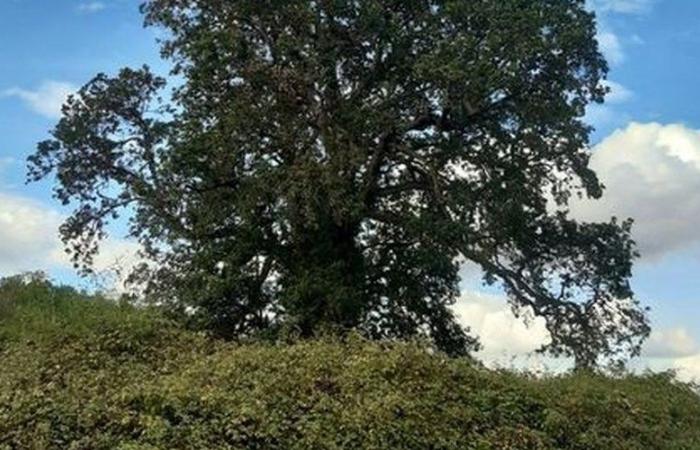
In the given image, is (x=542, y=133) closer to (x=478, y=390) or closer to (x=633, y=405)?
(x=633, y=405)

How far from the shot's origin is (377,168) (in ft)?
70.4

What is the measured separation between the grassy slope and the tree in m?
4.79

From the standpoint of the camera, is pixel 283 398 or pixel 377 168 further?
pixel 377 168

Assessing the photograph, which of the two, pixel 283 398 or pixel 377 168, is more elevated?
pixel 377 168

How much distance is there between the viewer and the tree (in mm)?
20000

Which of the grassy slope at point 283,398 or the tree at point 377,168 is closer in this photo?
the grassy slope at point 283,398

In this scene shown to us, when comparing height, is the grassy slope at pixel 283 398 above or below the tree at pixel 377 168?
below

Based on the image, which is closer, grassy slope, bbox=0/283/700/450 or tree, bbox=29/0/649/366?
grassy slope, bbox=0/283/700/450

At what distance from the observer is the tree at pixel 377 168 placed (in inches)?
787

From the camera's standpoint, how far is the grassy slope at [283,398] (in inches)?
347

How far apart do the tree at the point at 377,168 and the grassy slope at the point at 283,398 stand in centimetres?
479

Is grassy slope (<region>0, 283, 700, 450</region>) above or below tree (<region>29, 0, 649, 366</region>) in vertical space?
below

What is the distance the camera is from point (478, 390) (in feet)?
38.4

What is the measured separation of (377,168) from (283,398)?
1188cm
